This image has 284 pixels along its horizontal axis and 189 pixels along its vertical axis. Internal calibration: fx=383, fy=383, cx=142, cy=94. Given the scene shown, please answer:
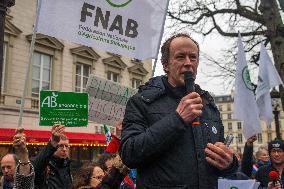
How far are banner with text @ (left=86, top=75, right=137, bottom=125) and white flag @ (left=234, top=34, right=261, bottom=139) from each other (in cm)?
210

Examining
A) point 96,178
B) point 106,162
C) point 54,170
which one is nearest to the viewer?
point 96,178

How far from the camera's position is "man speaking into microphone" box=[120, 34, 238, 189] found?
176 cm

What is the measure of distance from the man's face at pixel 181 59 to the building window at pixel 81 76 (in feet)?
60.7

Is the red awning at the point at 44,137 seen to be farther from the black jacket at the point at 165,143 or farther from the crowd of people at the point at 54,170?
the black jacket at the point at 165,143

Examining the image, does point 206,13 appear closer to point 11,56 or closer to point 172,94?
point 11,56

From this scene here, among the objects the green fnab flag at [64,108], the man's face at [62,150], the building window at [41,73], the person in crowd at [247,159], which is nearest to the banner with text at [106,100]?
the green fnab flag at [64,108]

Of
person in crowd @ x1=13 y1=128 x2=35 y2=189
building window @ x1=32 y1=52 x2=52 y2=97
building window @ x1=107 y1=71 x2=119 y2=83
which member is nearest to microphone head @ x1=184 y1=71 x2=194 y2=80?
person in crowd @ x1=13 y1=128 x2=35 y2=189

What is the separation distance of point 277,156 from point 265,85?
3.48 metres

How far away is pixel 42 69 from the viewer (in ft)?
60.4

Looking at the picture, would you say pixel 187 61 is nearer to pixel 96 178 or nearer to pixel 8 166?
pixel 96 178

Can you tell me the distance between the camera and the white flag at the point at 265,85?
26.5 ft

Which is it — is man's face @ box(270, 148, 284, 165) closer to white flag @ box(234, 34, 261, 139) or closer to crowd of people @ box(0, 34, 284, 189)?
white flag @ box(234, 34, 261, 139)

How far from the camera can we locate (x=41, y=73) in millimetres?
18266

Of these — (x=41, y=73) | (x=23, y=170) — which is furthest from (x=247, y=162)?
(x=41, y=73)
